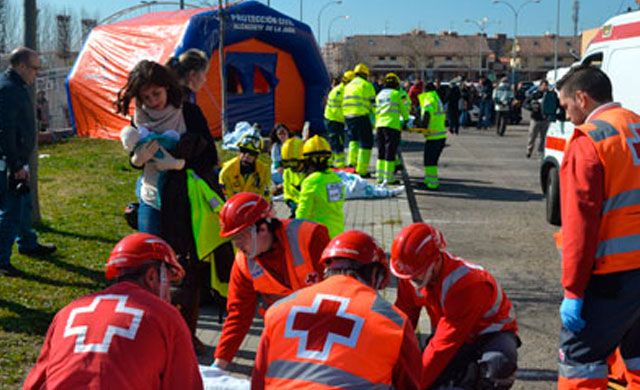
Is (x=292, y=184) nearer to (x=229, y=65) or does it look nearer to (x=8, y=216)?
(x=8, y=216)

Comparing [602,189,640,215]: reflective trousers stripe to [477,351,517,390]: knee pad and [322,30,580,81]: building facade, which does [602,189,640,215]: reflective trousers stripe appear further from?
[322,30,580,81]: building facade

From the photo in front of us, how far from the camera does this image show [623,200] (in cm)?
379

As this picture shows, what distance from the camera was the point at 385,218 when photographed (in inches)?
398

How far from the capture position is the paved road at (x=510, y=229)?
582 cm

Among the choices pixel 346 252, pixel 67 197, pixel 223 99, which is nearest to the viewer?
pixel 346 252

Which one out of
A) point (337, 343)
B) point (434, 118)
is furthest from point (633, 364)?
point (434, 118)

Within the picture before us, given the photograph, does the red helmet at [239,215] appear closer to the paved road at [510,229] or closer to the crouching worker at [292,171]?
the paved road at [510,229]

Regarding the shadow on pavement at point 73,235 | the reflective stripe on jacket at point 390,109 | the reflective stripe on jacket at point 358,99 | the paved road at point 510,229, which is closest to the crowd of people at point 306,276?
the paved road at point 510,229

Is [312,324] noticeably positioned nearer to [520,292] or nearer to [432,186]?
[520,292]

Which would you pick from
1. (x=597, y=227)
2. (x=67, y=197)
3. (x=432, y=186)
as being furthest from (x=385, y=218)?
(x=597, y=227)

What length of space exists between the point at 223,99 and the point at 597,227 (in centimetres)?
1404

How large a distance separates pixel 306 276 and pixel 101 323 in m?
1.53

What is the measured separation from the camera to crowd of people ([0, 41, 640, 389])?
2.58 m

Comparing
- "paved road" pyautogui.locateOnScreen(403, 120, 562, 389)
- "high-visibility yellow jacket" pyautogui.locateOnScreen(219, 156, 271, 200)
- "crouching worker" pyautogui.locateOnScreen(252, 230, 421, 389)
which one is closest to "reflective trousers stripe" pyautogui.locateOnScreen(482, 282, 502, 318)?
"crouching worker" pyautogui.locateOnScreen(252, 230, 421, 389)
